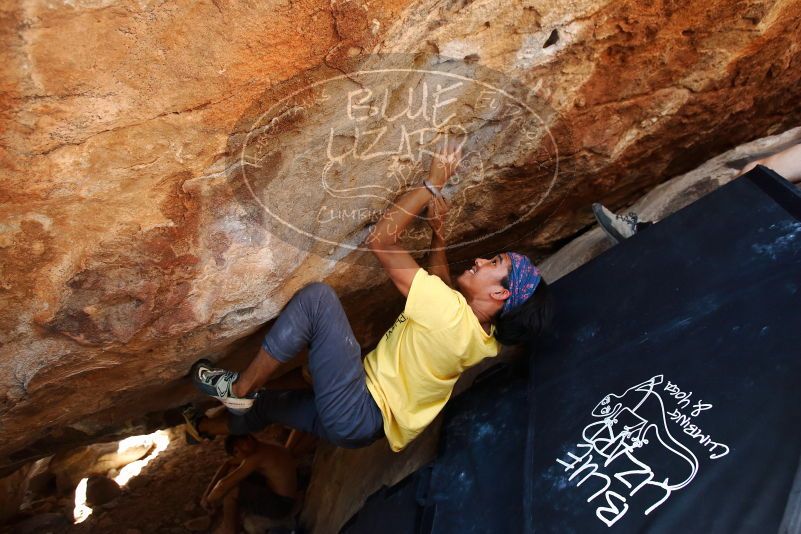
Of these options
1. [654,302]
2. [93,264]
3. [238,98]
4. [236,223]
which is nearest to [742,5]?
[654,302]

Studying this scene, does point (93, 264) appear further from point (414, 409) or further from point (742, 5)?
point (742, 5)

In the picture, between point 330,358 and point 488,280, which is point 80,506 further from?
point 488,280

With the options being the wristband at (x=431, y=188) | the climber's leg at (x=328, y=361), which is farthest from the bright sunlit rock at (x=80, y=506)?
the wristband at (x=431, y=188)

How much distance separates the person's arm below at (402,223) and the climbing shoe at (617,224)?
803 millimetres

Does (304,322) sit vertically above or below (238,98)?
below

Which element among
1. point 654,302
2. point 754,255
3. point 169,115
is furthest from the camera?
point 654,302

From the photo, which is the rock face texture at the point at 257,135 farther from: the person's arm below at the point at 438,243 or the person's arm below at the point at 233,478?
the person's arm below at the point at 233,478

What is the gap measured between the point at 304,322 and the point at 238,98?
76cm

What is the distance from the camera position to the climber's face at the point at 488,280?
6.24 feet

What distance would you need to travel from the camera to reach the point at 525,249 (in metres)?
2.72

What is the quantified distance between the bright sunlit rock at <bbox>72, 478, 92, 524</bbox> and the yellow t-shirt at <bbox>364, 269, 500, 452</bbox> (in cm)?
221

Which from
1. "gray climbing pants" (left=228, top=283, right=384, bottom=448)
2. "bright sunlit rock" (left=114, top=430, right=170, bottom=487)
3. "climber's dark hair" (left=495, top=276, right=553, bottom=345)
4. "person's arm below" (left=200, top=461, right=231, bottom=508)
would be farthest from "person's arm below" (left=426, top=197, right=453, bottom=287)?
"bright sunlit rock" (left=114, top=430, right=170, bottom=487)

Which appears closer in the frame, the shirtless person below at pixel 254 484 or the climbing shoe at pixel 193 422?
the climbing shoe at pixel 193 422

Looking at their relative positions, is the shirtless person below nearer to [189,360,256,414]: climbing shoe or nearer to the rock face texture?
the rock face texture
